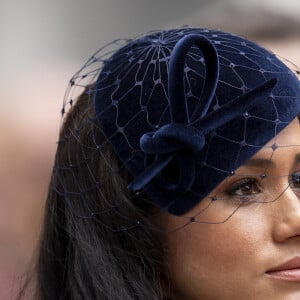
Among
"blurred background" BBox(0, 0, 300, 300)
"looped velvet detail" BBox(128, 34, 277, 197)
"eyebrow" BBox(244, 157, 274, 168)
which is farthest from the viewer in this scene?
"blurred background" BBox(0, 0, 300, 300)

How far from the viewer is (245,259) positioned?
167cm

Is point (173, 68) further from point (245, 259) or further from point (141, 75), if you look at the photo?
point (245, 259)

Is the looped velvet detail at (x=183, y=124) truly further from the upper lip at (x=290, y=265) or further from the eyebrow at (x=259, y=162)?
the upper lip at (x=290, y=265)

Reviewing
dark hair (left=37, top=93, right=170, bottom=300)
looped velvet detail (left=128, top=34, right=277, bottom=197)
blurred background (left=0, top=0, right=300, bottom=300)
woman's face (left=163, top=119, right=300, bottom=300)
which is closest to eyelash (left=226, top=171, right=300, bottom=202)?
woman's face (left=163, top=119, right=300, bottom=300)

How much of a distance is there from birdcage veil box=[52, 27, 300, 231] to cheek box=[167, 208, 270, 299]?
0.03 m

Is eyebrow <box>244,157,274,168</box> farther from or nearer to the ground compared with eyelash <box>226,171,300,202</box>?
farther from the ground

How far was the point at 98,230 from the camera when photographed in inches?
72.0

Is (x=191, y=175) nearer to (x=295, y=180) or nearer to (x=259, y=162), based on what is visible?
(x=259, y=162)

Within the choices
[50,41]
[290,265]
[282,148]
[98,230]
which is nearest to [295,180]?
[282,148]

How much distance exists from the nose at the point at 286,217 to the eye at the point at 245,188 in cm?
6

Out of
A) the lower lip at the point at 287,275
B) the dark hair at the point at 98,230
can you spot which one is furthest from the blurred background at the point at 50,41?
the lower lip at the point at 287,275

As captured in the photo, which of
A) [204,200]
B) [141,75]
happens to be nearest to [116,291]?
[204,200]

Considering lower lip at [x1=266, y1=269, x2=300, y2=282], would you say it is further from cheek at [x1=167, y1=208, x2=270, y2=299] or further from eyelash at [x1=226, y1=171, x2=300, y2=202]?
eyelash at [x1=226, y1=171, x2=300, y2=202]

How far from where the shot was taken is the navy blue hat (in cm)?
159
